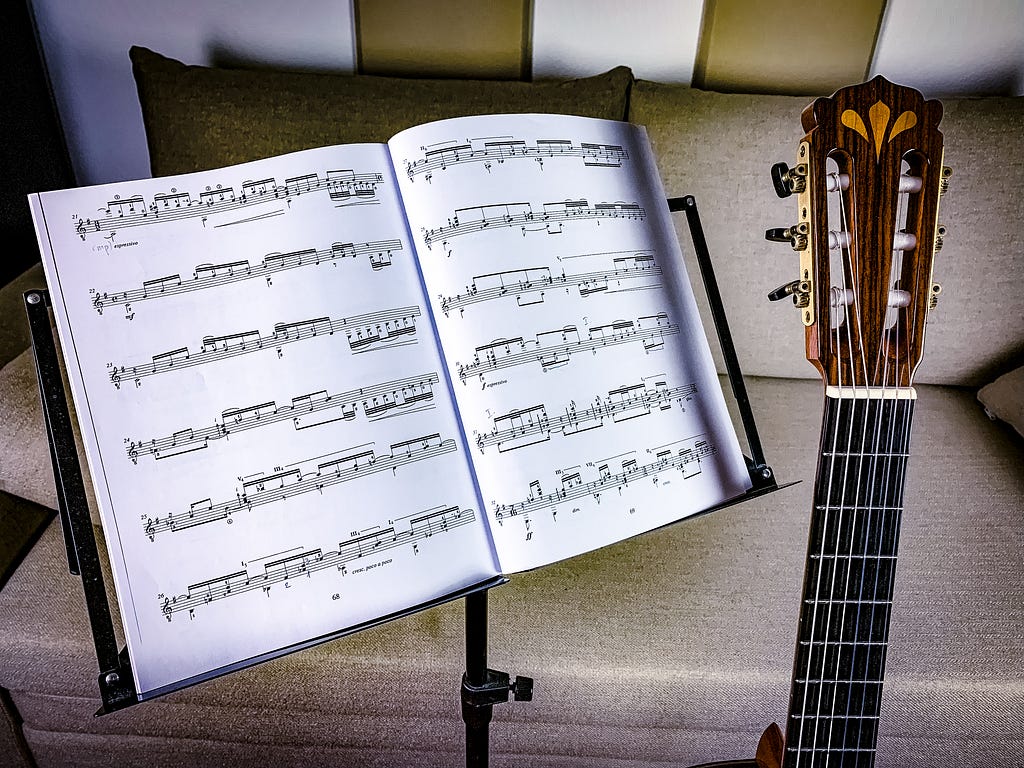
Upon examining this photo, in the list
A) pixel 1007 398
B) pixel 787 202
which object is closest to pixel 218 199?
pixel 787 202

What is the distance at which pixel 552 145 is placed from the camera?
707 millimetres

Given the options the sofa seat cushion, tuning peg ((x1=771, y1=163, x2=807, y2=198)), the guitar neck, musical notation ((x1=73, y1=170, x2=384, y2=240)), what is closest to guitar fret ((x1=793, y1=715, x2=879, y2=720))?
the guitar neck

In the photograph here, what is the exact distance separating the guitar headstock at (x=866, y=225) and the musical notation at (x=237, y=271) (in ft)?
1.24

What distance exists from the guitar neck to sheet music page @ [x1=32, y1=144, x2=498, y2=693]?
35 centimetres

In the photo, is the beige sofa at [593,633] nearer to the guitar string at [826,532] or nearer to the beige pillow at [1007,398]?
the beige pillow at [1007,398]

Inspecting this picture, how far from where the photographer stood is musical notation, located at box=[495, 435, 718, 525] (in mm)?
675

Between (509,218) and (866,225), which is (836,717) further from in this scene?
(509,218)

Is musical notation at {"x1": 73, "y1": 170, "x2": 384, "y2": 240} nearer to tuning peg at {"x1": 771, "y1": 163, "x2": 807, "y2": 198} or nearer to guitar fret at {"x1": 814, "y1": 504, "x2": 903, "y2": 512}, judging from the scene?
tuning peg at {"x1": 771, "y1": 163, "x2": 807, "y2": 198}

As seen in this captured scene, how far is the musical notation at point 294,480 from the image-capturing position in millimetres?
596

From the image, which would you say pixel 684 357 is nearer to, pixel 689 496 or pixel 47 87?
pixel 689 496

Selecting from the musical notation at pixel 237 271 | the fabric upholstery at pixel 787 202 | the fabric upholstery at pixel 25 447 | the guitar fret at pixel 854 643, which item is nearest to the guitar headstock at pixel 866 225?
the guitar fret at pixel 854 643

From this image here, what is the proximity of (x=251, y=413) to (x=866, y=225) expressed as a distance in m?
0.60

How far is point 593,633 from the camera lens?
3.27 ft

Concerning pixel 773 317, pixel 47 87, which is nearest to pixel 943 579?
pixel 773 317
